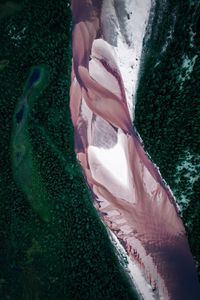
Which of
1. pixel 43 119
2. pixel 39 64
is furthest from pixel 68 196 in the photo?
pixel 39 64

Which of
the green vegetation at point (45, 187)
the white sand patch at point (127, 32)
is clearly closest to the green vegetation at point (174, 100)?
the white sand patch at point (127, 32)

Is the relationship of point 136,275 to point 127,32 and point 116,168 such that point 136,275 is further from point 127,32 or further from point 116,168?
point 127,32

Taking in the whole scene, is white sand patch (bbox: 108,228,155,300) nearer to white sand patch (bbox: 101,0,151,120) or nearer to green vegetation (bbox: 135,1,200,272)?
green vegetation (bbox: 135,1,200,272)

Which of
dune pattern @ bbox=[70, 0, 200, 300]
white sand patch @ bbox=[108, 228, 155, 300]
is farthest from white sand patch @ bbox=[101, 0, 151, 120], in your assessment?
white sand patch @ bbox=[108, 228, 155, 300]

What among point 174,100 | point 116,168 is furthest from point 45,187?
point 174,100

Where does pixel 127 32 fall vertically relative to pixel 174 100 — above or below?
above
